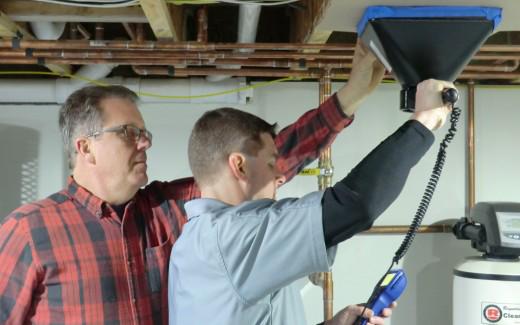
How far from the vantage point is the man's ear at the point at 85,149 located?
4.23 feet

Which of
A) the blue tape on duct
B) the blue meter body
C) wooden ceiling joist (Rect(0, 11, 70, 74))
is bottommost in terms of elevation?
the blue meter body

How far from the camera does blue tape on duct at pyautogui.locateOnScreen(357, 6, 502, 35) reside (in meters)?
1.01

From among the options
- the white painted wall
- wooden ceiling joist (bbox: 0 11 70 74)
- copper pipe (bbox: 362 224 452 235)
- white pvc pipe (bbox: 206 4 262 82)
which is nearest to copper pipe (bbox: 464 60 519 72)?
the white painted wall

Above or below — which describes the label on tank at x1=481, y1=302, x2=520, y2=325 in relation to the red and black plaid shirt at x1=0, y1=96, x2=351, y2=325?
below

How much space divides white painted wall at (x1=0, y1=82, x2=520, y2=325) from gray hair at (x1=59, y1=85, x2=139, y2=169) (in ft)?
3.84

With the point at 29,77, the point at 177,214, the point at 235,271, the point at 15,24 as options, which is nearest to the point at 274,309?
the point at 235,271

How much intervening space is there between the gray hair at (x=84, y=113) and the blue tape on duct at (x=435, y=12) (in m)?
0.69

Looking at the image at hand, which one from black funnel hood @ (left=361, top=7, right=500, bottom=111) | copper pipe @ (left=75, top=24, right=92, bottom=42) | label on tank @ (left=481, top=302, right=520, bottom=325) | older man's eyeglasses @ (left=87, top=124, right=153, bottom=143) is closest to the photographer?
black funnel hood @ (left=361, top=7, right=500, bottom=111)

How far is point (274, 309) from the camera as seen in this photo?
0.97 m

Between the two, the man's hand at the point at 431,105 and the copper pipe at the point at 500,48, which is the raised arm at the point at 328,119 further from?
the copper pipe at the point at 500,48

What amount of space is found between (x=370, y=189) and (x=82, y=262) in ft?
2.46

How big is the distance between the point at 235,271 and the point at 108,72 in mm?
1720

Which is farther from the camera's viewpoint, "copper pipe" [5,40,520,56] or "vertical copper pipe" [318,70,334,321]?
"vertical copper pipe" [318,70,334,321]

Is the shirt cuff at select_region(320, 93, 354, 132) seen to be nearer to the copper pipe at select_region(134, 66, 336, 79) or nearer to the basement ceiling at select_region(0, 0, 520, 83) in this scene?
the basement ceiling at select_region(0, 0, 520, 83)
